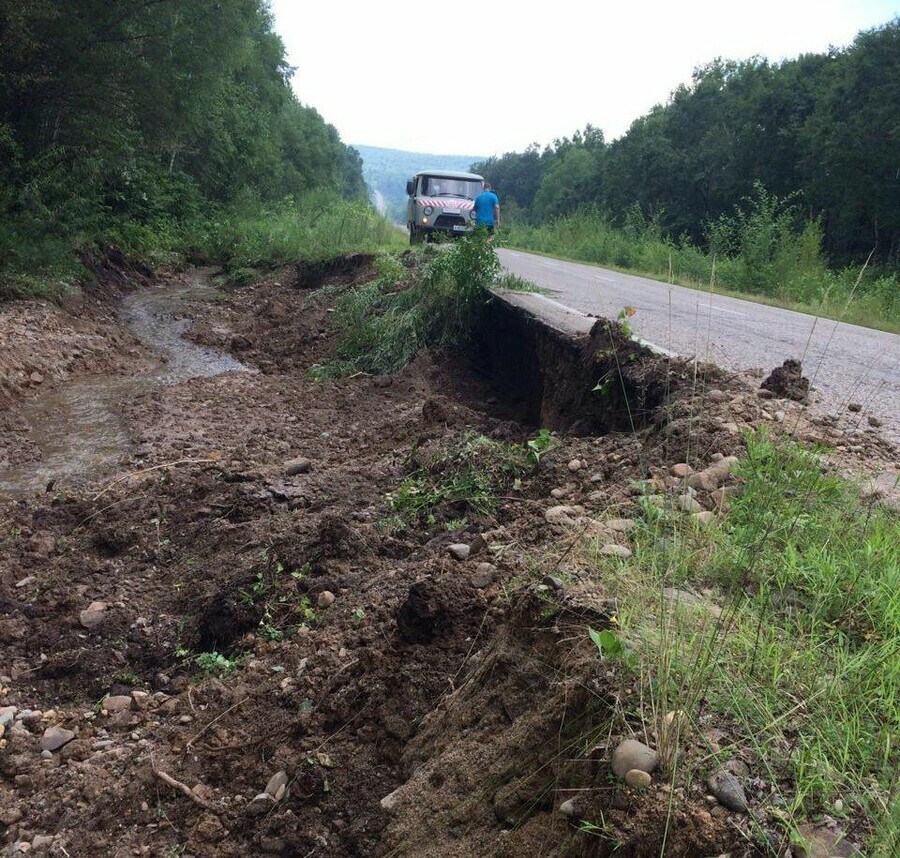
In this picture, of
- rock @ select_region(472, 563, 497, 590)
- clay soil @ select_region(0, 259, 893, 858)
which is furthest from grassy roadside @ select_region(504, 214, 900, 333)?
rock @ select_region(472, 563, 497, 590)

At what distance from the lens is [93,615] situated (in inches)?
149

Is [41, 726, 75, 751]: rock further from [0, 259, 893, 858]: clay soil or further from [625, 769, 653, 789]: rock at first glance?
[625, 769, 653, 789]: rock

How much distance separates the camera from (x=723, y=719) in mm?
1708

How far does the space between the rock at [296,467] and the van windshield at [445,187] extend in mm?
14819

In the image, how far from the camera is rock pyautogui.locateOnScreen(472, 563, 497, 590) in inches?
107

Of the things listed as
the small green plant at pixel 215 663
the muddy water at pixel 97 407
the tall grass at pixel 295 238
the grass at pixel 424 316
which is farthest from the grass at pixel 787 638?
the tall grass at pixel 295 238

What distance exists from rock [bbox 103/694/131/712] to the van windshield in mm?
17264

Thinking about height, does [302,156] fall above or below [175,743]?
above

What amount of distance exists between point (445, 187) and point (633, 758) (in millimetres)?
18820

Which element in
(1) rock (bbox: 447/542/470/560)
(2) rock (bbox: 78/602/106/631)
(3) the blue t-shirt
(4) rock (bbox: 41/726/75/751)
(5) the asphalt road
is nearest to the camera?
(4) rock (bbox: 41/726/75/751)

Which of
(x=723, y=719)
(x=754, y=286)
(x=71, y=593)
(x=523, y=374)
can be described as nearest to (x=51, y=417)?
(x=71, y=593)

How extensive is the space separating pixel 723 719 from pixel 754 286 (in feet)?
48.0

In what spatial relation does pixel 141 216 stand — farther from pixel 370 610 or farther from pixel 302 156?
pixel 302 156

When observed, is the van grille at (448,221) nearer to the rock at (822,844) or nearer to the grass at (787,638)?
the grass at (787,638)
